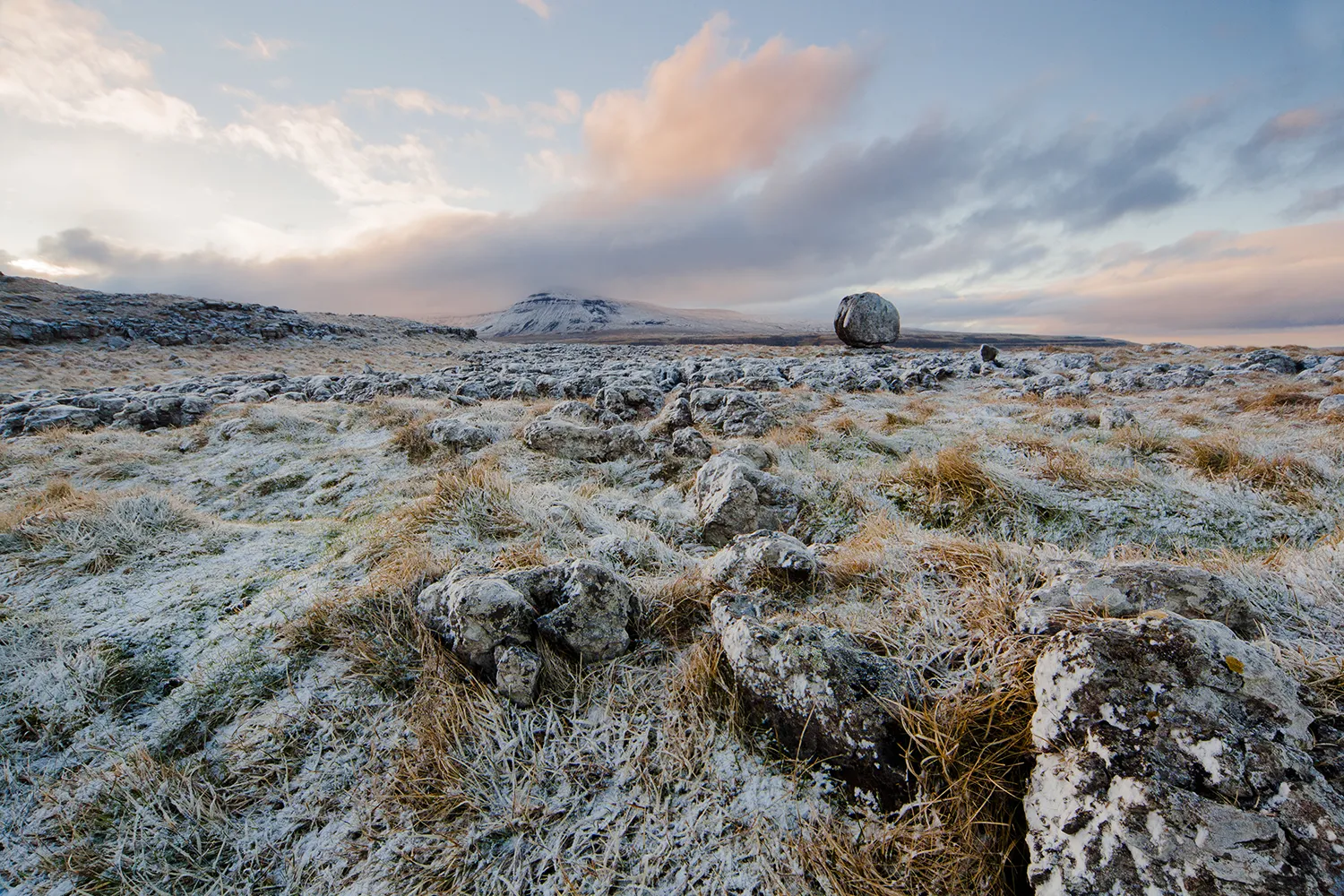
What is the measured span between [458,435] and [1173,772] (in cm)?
729

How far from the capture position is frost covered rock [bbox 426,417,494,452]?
712 cm

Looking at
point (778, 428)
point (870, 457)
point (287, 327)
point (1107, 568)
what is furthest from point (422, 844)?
point (287, 327)

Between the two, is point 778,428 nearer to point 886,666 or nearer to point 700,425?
point 700,425

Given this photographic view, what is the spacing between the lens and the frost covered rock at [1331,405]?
822 cm

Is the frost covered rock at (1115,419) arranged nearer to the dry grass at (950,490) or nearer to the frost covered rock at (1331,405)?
the dry grass at (950,490)

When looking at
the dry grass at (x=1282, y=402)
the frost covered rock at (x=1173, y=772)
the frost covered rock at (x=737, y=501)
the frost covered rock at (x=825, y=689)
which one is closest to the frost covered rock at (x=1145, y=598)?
the frost covered rock at (x=1173, y=772)

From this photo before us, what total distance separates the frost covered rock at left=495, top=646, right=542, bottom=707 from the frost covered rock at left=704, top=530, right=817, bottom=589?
1.19m

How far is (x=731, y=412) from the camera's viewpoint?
27.8 feet

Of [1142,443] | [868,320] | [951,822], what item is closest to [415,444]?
[951,822]

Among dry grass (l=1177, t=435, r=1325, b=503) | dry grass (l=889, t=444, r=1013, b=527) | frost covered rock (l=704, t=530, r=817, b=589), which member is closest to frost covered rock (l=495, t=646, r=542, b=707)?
frost covered rock (l=704, t=530, r=817, b=589)

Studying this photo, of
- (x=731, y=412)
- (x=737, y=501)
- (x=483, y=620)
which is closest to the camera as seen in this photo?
(x=483, y=620)

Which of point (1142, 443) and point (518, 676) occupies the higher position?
point (1142, 443)

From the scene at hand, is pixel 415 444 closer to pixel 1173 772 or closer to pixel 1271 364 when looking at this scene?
pixel 1173 772

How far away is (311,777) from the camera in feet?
7.33
